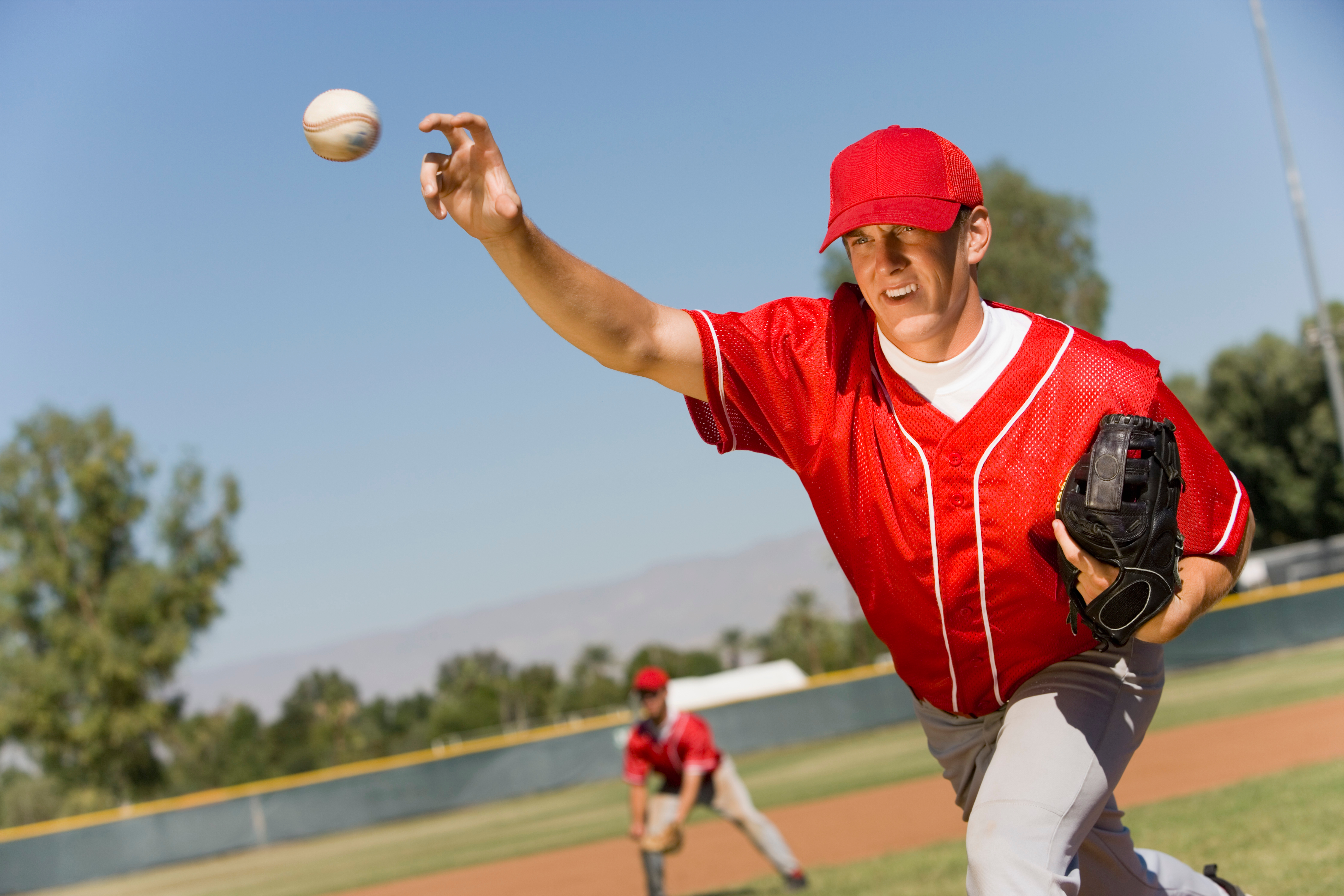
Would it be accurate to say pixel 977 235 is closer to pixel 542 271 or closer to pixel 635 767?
pixel 542 271

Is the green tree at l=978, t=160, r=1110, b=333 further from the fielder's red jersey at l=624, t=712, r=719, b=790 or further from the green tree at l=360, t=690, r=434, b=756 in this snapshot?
the green tree at l=360, t=690, r=434, b=756

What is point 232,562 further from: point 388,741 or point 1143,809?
point 388,741

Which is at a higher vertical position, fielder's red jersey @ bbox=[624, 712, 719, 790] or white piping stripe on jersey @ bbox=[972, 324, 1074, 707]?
white piping stripe on jersey @ bbox=[972, 324, 1074, 707]

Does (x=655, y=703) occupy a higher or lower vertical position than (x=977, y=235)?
lower

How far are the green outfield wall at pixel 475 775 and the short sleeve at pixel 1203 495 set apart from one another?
60.2ft

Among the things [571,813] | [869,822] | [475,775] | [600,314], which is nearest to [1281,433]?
[475,775]

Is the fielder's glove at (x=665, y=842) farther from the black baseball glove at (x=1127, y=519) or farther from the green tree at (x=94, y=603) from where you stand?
the green tree at (x=94, y=603)

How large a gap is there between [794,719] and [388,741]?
66.5m

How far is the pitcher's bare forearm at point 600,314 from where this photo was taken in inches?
95.3

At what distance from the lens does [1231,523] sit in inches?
102

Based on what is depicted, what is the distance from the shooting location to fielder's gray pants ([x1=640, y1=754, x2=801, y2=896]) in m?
7.61

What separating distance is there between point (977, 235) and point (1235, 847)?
4.88 m

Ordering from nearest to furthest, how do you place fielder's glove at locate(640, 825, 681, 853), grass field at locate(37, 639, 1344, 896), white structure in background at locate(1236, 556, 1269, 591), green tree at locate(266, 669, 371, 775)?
fielder's glove at locate(640, 825, 681, 853)
grass field at locate(37, 639, 1344, 896)
white structure in background at locate(1236, 556, 1269, 591)
green tree at locate(266, 669, 371, 775)

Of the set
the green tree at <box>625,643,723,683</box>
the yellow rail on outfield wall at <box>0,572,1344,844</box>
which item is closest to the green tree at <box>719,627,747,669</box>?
the green tree at <box>625,643,723,683</box>
